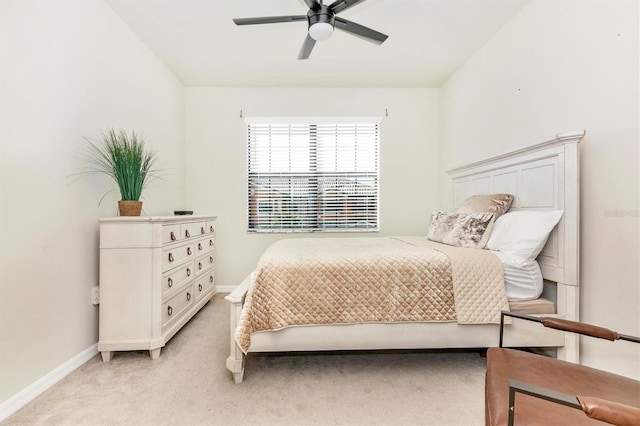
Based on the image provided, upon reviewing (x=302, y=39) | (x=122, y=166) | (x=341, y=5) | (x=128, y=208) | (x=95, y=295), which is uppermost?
(x=302, y=39)

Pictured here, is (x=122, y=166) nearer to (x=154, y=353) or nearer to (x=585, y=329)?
(x=154, y=353)

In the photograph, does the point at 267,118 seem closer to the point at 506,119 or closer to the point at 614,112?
the point at 506,119

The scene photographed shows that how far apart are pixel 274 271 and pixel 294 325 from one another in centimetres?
33

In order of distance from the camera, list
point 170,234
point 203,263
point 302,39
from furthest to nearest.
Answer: point 203,263
point 302,39
point 170,234

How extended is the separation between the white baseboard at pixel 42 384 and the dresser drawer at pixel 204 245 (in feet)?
3.35

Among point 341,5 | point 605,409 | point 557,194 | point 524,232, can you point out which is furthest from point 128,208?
point 557,194

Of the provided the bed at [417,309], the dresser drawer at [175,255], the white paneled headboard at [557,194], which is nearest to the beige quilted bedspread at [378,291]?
the bed at [417,309]

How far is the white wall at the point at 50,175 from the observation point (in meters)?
1.45

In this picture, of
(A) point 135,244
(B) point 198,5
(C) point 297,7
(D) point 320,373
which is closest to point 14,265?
(A) point 135,244

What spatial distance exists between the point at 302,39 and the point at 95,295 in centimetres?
268

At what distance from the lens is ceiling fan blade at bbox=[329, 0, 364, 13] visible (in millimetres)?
1716

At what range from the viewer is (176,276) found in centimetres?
222

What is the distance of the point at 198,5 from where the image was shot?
217 centimetres

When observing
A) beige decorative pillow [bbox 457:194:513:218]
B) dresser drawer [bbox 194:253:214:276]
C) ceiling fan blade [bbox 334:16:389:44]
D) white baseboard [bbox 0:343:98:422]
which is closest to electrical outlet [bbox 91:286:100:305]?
white baseboard [bbox 0:343:98:422]
